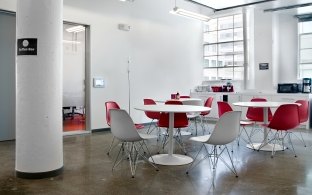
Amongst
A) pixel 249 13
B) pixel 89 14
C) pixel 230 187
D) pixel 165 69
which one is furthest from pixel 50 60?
pixel 249 13

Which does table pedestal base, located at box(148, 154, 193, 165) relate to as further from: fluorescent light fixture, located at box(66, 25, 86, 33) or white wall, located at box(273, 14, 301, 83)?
white wall, located at box(273, 14, 301, 83)

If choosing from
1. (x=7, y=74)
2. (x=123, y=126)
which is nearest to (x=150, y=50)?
(x=7, y=74)

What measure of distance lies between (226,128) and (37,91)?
7.55 ft

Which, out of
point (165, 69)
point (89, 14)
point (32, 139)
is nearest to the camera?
point (32, 139)

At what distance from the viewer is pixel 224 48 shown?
10398mm

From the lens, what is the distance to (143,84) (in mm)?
8406

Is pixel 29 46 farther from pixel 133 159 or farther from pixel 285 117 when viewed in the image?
pixel 285 117

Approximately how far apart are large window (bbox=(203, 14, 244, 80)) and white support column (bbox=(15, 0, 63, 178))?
24.6 ft

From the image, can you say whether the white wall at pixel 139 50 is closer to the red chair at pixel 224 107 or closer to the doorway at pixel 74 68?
the doorway at pixel 74 68

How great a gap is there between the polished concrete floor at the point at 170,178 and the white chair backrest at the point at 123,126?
494 mm

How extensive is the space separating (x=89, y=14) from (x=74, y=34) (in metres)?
0.69

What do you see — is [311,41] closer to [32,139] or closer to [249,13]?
[249,13]

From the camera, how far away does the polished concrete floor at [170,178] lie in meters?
3.16

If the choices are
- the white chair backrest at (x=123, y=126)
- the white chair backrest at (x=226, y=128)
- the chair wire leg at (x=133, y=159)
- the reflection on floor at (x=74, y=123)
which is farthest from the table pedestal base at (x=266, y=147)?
the reflection on floor at (x=74, y=123)
